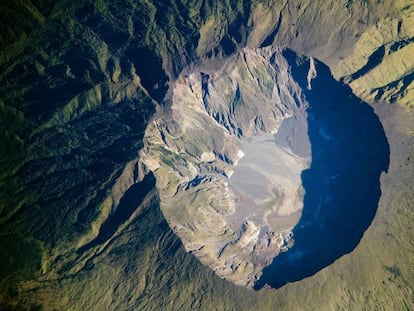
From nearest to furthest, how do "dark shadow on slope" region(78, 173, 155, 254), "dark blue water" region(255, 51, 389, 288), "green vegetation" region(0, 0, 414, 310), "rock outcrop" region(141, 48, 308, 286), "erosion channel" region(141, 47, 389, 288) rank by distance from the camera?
"green vegetation" region(0, 0, 414, 310) < "dark shadow on slope" region(78, 173, 155, 254) < "dark blue water" region(255, 51, 389, 288) < "erosion channel" region(141, 47, 389, 288) < "rock outcrop" region(141, 48, 308, 286)

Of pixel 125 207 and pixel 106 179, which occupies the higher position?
pixel 106 179

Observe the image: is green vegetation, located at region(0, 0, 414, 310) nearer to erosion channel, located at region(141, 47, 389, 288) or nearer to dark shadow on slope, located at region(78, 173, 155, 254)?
dark shadow on slope, located at region(78, 173, 155, 254)

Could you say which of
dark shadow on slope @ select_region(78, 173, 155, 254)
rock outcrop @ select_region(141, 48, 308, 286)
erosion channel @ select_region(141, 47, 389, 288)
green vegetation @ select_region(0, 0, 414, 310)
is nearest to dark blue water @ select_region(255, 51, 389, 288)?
erosion channel @ select_region(141, 47, 389, 288)

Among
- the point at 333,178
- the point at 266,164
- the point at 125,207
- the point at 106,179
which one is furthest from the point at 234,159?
the point at 106,179

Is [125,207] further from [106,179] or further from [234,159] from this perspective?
[234,159]

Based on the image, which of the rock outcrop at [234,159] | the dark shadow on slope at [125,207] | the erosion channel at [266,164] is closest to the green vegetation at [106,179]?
the dark shadow on slope at [125,207]

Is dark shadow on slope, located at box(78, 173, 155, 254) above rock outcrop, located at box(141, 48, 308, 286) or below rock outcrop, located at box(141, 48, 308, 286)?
above

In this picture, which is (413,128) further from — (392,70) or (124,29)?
(124,29)

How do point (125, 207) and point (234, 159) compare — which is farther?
point (234, 159)

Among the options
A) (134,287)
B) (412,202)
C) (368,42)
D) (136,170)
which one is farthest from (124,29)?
(412,202)
